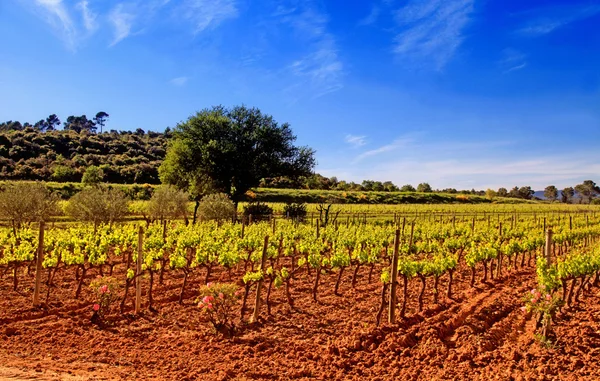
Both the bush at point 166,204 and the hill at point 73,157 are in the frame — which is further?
the hill at point 73,157

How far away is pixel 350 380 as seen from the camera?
689 cm

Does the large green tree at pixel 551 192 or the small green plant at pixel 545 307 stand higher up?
the large green tree at pixel 551 192

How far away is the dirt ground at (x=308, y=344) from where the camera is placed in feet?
23.0

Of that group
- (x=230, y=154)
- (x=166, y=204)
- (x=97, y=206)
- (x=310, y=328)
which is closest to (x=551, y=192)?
(x=230, y=154)

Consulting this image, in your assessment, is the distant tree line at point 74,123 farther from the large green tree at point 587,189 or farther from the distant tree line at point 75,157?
the large green tree at point 587,189

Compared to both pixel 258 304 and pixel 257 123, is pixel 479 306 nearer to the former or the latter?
pixel 258 304

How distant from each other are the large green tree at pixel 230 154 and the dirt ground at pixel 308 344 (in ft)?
79.9

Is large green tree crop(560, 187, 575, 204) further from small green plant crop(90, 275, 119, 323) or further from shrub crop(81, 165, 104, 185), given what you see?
small green plant crop(90, 275, 119, 323)

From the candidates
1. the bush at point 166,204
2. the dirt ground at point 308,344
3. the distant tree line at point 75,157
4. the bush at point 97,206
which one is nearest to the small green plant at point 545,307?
the dirt ground at point 308,344

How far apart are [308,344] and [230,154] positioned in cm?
2825

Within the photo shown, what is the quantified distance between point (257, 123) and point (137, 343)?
31.2 metres

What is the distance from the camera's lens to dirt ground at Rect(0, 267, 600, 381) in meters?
7.01

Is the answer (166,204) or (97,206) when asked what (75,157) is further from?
(97,206)

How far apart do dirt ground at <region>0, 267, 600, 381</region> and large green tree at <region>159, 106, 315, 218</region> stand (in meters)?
24.3
